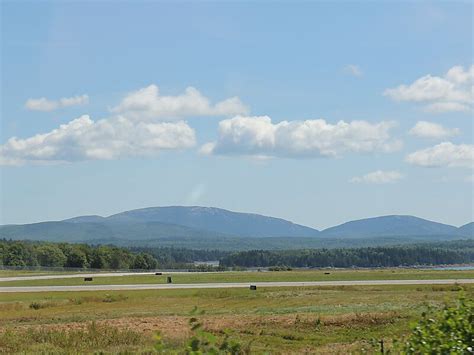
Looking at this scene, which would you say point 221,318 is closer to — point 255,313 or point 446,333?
point 255,313

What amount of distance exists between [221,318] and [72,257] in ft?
398

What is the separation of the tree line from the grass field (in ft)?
298

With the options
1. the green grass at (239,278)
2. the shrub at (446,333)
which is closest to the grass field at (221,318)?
the shrub at (446,333)

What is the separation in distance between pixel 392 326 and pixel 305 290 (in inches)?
1050

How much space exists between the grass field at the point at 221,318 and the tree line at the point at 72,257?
90.9m

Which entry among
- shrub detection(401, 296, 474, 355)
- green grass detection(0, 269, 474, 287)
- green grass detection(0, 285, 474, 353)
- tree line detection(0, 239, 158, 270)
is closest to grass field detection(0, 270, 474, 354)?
green grass detection(0, 285, 474, 353)

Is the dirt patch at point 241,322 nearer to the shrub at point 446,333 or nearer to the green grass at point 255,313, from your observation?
the green grass at point 255,313

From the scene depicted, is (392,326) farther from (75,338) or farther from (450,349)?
(450,349)

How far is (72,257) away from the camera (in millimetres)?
151750

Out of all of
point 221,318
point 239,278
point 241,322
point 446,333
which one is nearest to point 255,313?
point 221,318

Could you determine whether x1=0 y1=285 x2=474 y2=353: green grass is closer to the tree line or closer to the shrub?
the shrub

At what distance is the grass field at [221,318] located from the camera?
2741 cm

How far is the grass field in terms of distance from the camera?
2741 cm

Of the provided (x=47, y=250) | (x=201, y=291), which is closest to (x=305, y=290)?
(x=201, y=291)
